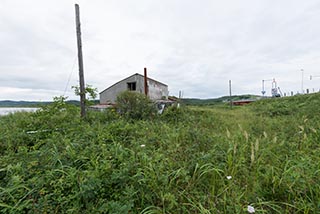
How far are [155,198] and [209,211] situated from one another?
562 millimetres

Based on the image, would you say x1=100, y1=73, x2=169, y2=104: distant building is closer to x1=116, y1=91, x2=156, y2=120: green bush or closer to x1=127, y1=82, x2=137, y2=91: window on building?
x1=127, y1=82, x2=137, y2=91: window on building

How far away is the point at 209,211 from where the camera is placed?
1702 mm

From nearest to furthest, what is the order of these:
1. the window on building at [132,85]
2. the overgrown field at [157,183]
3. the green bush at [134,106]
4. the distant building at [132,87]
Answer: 1. the overgrown field at [157,183]
2. the green bush at [134,106]
3. the distant building at [132,87]
4. the window on building at [132,85]

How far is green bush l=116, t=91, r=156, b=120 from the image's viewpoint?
6.87m

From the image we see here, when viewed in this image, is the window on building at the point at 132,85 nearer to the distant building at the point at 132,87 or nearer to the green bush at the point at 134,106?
the distant building at the point at 132,87

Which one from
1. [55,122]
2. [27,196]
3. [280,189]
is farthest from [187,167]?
[55,122]

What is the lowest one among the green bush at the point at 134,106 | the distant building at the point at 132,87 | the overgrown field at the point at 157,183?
the overgrown field at the point at 157,183

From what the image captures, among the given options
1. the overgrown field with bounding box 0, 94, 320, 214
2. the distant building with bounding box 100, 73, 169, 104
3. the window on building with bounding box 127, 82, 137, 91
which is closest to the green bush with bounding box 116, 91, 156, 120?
the overgrown field with bounding box 0, 94, 320, 214

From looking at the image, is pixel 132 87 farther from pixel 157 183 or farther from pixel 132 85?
pixel 157 183

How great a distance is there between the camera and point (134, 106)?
708 centimetres

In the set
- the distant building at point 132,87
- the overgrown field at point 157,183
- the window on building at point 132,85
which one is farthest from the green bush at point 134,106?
the window on building at point 132,85

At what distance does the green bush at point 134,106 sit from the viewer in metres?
6.87

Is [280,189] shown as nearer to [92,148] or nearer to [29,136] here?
[92,148]

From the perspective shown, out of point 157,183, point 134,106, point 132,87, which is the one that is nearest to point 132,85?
point 132,87
